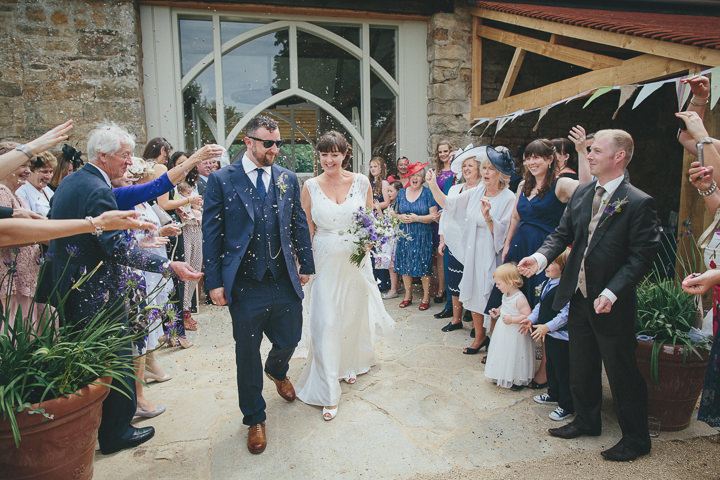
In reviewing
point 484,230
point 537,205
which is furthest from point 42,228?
point 484,230

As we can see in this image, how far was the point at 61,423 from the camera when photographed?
7.13ft

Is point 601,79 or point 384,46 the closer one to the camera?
point 601,79

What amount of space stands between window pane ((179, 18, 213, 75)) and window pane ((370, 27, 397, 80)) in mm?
2897

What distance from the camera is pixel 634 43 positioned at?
456 centimetres

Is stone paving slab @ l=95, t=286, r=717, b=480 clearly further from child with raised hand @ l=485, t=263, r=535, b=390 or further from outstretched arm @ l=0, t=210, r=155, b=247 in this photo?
outstretched arm @ l=0, t=210, r=155, b=247

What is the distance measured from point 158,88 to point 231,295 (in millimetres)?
5748

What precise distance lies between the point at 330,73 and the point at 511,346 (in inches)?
241

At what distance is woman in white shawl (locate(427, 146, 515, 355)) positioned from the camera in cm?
450

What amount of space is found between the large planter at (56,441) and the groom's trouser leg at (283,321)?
44.2 inches

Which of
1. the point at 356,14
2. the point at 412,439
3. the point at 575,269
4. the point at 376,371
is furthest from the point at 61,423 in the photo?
the point at 356,14

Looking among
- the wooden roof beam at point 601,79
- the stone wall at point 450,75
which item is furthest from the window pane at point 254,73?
the wooden roof beam at point 601,79

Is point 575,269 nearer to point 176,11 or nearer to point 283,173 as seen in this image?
point 283,173

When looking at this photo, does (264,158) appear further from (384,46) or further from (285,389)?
(384,46)

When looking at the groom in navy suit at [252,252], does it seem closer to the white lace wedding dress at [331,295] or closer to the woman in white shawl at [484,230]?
the white lace wedding dress at [331,295]
